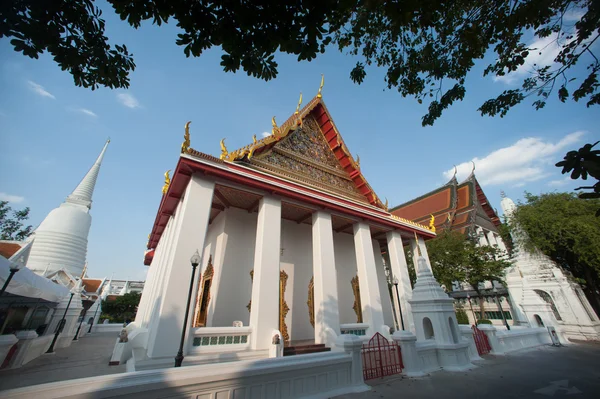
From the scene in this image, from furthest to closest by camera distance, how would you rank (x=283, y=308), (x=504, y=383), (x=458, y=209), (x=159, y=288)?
(x=458, y=209)
(x=283, y=308)
(x=159, y=288)
(x=504, y=383)

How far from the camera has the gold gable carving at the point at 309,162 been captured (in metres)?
9.31

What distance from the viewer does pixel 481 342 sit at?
7.62m

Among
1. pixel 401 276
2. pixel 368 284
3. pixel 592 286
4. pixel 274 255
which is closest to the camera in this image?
pixel 274 255

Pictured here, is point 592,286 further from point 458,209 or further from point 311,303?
point 311,303

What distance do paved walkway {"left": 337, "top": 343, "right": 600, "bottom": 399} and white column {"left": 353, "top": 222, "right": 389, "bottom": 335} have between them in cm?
273

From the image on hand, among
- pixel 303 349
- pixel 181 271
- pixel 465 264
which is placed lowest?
pixel 303 349

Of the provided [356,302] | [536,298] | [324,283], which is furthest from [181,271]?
[536,298]

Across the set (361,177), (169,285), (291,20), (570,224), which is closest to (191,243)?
(169,285)

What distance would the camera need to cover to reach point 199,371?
10.0ft

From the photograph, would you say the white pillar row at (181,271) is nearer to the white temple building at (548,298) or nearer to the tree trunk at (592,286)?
the white temple building at (548,298)

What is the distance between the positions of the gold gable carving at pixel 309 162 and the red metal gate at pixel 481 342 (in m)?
6.25

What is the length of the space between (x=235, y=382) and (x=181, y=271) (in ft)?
10.3

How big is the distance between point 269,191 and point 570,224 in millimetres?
16587

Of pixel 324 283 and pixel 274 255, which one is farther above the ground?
pixel 274 255
